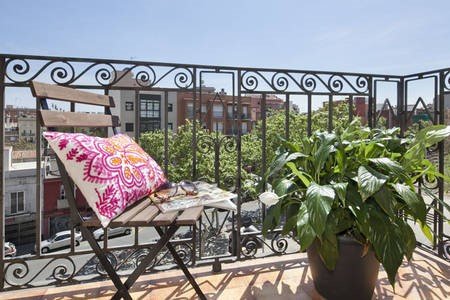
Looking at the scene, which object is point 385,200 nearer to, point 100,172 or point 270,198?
point 270,198

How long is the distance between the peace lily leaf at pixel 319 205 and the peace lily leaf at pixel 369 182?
0.35 ft

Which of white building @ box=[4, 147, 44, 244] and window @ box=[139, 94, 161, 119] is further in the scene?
window @ box=[139, 94, 161, 119]

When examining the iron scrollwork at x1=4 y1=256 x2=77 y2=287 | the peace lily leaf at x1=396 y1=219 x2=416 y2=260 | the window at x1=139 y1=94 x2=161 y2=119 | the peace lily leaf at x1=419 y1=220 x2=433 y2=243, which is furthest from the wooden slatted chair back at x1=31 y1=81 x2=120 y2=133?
the window at x1=139 y1=94 x2=161 y2=119

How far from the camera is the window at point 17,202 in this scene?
1078 centimetres

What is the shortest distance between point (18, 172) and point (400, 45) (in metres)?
13.2

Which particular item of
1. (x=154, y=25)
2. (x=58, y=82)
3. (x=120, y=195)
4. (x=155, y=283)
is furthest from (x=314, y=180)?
(x=154, y=25)

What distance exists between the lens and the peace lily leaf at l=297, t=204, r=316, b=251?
1.02 meters

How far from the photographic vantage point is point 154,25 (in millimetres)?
3889

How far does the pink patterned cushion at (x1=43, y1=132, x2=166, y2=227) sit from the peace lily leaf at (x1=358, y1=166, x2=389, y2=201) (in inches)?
35.2

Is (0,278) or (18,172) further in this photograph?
(18,172)

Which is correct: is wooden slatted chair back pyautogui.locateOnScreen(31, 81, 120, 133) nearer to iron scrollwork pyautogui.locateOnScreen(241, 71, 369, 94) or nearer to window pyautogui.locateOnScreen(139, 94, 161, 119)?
iron scrollwork pyautogui.locateOnScreen(241, 71, 369, 94)

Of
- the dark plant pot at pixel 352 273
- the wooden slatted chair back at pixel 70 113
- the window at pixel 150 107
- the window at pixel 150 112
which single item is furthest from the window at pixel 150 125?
the dark plant pot at pixel 352 273

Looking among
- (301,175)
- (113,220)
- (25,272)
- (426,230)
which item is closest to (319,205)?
(301,175)

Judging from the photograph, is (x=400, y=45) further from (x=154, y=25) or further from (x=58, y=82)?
(x=58, y=82)
